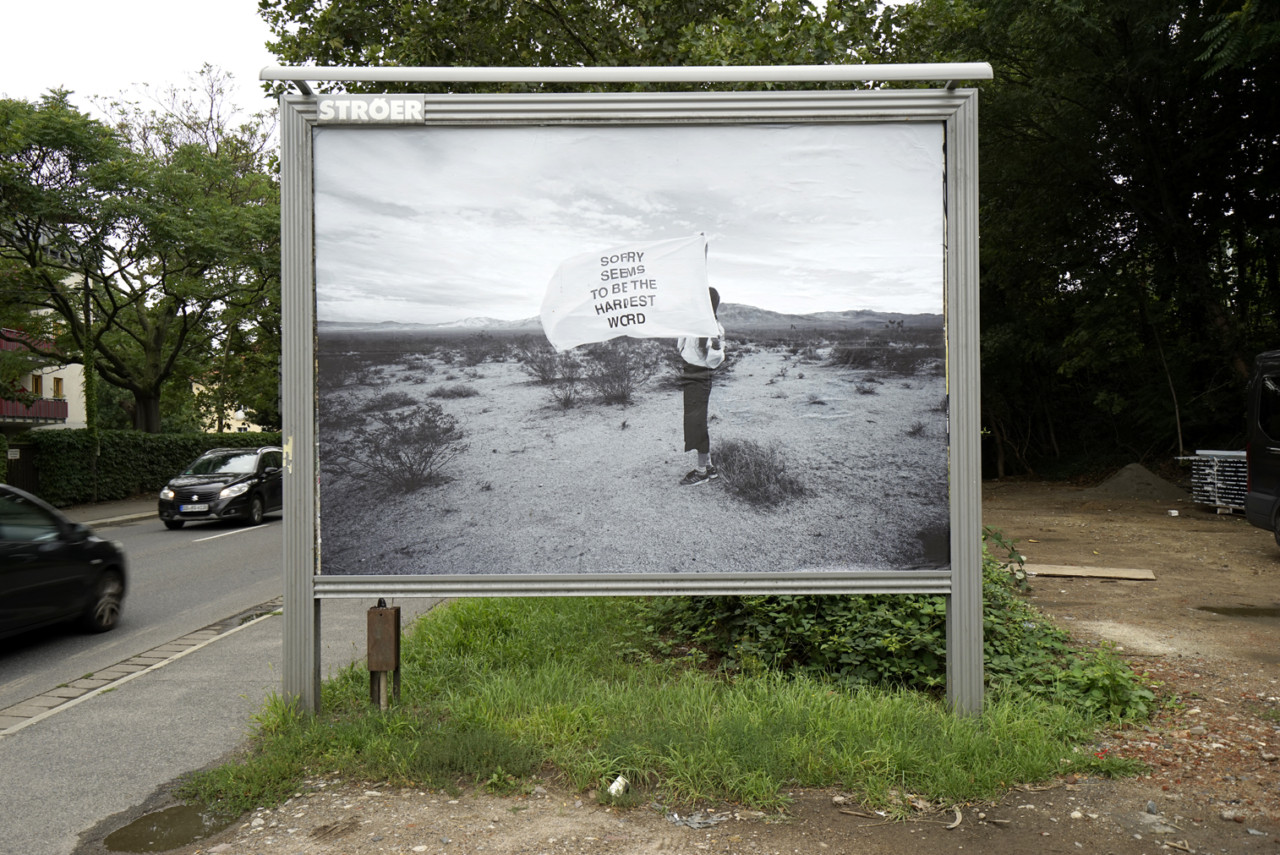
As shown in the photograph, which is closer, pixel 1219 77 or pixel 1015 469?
pixel 1219 77

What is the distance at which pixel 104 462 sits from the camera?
24594 millimetres

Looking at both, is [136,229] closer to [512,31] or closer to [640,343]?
[512,31]

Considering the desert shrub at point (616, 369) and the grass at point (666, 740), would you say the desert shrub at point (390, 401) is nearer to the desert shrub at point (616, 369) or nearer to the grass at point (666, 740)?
the desert shrub at point (616, 369)

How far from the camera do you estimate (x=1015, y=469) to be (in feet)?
108

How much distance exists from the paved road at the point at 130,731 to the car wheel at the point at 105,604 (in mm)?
199

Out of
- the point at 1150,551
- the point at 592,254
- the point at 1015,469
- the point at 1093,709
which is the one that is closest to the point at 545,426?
the point at 592,254

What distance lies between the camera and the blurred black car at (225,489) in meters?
17.5

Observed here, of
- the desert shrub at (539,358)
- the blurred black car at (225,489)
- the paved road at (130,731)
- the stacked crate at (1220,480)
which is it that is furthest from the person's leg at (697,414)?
the stacked crate at (1220,480)

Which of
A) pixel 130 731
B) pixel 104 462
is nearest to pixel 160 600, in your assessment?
pixel 130 731

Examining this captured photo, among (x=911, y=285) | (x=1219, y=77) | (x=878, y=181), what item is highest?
(x=1219, y=77)

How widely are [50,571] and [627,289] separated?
5.78 m

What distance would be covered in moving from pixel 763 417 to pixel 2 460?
71.3ft

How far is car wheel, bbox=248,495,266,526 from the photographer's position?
18.1 meters

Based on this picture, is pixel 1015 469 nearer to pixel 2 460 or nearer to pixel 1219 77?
pixel 1219 77
